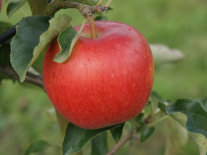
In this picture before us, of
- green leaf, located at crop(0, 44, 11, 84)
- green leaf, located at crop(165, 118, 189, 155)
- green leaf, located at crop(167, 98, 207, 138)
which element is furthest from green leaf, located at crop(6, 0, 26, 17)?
green leaf, located at crop(165, 118, 189, 155)

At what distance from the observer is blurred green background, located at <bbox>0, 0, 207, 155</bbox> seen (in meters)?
2.52

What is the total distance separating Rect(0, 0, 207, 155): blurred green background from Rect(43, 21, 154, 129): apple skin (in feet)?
3.33

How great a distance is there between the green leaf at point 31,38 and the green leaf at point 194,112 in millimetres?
330

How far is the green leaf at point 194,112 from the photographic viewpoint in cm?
88

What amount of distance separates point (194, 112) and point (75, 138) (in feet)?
0.94

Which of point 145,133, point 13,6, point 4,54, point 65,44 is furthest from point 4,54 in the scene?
point 145,133

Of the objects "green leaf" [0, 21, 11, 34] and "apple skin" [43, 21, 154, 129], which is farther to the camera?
"green leaf" [0, 21, 11, 34]

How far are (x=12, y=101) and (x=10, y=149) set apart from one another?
1.67ft

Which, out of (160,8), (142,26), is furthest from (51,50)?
(160,8)

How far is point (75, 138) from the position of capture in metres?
0.86

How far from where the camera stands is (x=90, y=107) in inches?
29.8

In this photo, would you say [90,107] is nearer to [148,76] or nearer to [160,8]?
[148,76]

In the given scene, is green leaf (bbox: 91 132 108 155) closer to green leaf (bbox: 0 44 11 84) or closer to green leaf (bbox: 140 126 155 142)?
green leaf (bbox: 140 126 155 142)

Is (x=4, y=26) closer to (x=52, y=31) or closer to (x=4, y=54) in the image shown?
(x=4, y=54)
